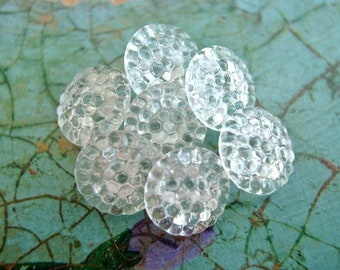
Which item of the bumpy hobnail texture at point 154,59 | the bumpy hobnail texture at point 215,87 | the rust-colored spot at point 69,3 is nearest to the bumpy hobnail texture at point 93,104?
the bumpy hobnail texture at point 154,59

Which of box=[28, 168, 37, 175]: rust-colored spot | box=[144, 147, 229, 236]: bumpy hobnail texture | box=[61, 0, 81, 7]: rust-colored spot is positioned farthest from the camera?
box=[61, 0, 81, 7]: rust-colored spot

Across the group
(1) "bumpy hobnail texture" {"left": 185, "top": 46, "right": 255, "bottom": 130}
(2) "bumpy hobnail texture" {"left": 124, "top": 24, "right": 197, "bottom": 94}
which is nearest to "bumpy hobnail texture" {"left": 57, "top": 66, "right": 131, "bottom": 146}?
(2) "bumpy hobnail texture" {"left": 124, "top": 24, "right": 197, "bottom": 94}

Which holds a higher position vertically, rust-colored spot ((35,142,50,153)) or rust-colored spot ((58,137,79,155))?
rust-colored spot ((58,137,79,155))

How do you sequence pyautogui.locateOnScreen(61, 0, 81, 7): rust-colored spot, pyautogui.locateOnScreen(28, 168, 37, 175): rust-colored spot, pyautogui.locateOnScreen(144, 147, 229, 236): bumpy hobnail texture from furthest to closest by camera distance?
pyautogui.locateOnScreen(61, 0, 81, 7): rust-colored spot, pyautogui.locateOnScreen(28, 168, 37, 175): rust-colored spot, pyautogui.locateOnScreen(144, 147, 229, 236): bumpy hobnail texture

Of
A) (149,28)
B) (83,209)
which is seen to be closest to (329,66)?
(149,28)

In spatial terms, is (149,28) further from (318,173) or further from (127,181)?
(318,173)

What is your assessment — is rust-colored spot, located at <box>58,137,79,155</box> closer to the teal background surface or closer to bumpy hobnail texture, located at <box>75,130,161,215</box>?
the teal background surface

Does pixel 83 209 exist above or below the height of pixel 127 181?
below
